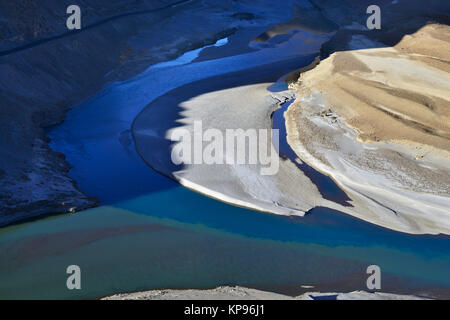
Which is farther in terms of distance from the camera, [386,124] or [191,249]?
[386,124]

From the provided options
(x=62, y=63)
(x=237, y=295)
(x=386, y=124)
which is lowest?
(x=237, y=295)

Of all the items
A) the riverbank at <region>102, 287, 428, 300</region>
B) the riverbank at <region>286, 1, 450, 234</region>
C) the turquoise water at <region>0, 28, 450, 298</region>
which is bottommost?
the riverbank at <region>102, 287, 428, 300</region>

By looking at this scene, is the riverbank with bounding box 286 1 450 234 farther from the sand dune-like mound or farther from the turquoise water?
the turquoise water

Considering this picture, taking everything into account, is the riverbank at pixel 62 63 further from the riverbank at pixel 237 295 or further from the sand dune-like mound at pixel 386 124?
the sand dune-like mound at pixel 386 124

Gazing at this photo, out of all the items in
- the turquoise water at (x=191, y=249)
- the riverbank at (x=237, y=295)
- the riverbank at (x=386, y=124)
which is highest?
the riverbank at (x=386, y=124)

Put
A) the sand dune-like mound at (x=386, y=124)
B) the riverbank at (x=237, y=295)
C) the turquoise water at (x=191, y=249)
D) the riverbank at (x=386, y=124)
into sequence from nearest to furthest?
the riverbank at (x=237, y=295)
the turquoise water at (x=191, y=249)
the riverbank at (x=386, y=124)
the sand dune-like mound at (x=386, y=124)

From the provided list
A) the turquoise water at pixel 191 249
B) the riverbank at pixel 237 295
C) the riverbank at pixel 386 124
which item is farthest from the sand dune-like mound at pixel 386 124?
the riverbank at pixel 237 295

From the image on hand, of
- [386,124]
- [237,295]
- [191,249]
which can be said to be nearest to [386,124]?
[386,124]

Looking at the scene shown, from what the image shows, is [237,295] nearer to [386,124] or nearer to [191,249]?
[191,249]

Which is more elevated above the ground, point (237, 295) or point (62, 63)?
point (62, 63)

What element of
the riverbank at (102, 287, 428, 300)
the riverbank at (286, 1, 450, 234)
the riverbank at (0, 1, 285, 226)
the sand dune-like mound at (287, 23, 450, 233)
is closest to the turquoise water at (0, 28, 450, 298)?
the riverbank at (102, 287, 428, 300)
